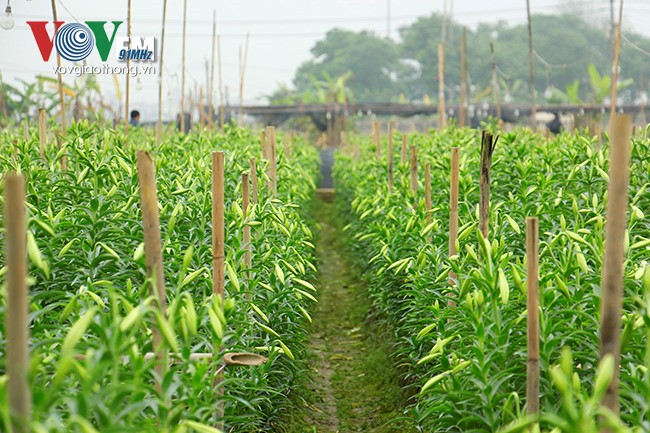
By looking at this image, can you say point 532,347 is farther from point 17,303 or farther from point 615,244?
point 17,303

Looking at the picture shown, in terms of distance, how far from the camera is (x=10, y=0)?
593 cm

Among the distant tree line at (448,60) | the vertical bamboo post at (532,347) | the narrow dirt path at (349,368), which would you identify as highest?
the distant tree line at (448,60)

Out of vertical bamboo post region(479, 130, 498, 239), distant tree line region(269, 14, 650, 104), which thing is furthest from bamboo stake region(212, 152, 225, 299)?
distant tree line region(269, 14, 650, 104)

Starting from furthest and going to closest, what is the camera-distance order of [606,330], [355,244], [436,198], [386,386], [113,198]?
[355,244] → [436,198] → [386,386] → [113,198] → [606,330]

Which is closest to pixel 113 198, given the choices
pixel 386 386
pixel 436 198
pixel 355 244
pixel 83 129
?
pixel 83 129

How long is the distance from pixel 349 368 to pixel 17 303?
3.86 m

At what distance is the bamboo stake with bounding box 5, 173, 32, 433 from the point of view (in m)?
1.64

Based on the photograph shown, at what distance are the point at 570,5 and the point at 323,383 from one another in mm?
69850

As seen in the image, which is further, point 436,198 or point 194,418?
point 436,198

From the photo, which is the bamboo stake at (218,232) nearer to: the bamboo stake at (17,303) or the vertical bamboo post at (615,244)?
the bamboo stake at (17,303)

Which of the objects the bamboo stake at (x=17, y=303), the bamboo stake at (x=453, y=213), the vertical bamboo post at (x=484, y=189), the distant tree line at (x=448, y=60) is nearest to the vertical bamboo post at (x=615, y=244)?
the bamboo stake at (x=17, y=303)

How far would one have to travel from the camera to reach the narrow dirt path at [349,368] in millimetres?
4363

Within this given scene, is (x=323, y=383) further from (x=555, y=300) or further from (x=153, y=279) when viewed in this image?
(x=153, y=279)

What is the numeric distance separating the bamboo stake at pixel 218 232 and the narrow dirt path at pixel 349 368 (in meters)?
0.95
